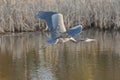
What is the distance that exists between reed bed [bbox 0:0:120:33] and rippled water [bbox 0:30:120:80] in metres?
0.44

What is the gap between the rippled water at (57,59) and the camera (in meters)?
8.59

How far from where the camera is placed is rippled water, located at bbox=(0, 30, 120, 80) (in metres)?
8.59

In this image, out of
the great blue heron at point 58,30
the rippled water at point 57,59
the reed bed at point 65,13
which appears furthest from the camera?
the reed bed at point 65,13

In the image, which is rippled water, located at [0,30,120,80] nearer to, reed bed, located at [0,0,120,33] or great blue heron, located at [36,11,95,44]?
reed bed, located at [0,0,120,33]

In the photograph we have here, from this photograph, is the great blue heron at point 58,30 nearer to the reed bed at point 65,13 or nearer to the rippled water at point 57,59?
the rippled water at point 57,59

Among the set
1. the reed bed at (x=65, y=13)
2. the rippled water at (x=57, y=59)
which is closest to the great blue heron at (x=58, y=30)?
A: the rippled water at (x=57, y=59)

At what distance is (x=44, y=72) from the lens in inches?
336

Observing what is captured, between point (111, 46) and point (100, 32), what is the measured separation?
2.30m

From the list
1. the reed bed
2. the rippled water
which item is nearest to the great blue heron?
the rippled water

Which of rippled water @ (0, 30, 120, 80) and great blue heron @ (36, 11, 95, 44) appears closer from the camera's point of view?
great blue heron @ (36, 11, 95, 44)

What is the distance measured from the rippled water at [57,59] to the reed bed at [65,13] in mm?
439

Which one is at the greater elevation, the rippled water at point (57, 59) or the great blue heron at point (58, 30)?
the great blue heron at point (58, 30)

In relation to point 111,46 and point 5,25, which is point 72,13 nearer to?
point 5,25

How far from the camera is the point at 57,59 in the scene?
9867mm
